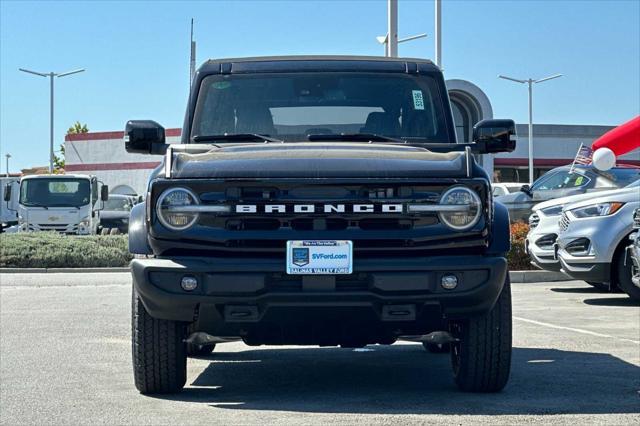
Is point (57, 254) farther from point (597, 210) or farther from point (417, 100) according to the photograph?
point (417, 100)

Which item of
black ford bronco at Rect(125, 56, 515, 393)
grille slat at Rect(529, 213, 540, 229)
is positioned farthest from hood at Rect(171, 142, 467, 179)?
grille slat at Rect(529, 213, 540, 229)

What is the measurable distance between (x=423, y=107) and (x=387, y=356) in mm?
2202

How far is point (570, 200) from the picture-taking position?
47.2 ft

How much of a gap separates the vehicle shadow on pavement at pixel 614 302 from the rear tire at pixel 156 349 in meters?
8.01

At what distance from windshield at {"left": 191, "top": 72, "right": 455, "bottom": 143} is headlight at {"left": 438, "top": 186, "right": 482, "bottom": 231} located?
52.4 inches

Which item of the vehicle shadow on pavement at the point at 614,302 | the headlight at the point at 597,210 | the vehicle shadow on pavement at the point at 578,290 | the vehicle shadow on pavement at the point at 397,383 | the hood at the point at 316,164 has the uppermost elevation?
the hood at the point at 316,164

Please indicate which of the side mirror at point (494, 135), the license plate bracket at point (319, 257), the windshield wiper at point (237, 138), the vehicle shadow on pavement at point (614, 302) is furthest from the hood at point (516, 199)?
the license plate bracket at point (319, 257)

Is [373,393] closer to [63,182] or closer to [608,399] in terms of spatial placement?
[608,399]

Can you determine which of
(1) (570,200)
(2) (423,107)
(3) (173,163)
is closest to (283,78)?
(2) (423,107)

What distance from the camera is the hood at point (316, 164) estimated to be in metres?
6.16

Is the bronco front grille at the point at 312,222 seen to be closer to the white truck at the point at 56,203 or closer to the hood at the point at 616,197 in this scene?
the hood at the point at 616,197

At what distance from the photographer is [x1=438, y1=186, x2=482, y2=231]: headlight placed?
6102mm

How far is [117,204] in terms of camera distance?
38.2 metres

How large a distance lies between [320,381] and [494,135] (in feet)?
6.41
